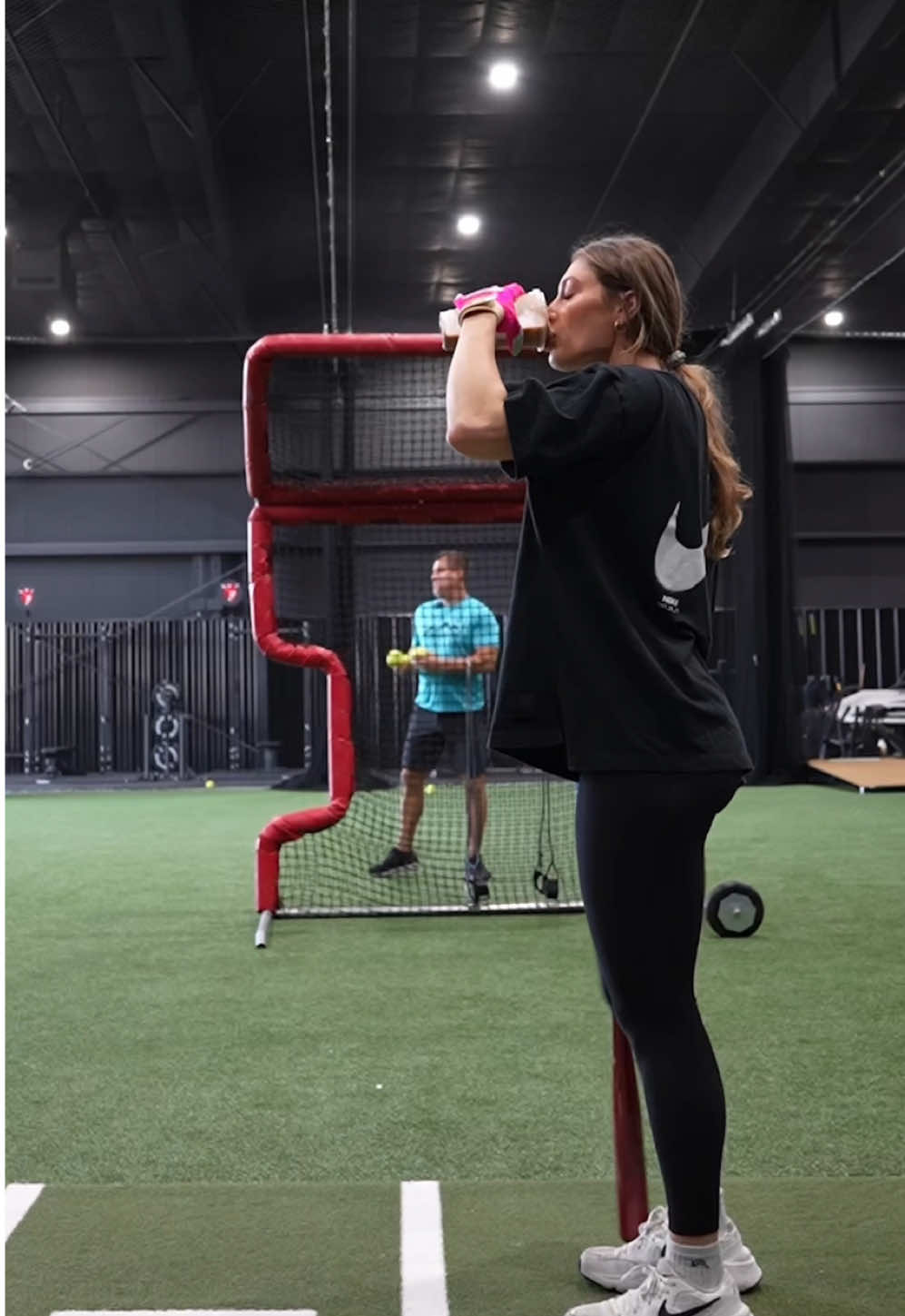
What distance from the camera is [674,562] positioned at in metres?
1.91

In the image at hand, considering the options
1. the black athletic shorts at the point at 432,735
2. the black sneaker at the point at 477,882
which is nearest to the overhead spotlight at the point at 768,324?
the black athletic shorts at the point at 432,735

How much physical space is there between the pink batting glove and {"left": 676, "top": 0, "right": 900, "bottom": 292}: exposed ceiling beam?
768cm

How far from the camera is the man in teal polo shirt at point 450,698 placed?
6.24 m

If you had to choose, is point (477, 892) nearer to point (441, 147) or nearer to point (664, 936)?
point (664, 936)

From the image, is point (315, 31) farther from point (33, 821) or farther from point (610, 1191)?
point (610, 1191)

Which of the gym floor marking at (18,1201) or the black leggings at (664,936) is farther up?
the black leggings at (664,936)

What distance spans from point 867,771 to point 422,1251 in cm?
1213

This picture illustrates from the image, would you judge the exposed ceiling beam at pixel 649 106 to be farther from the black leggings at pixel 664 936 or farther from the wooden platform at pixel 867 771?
the black leggings at pixel 664 936

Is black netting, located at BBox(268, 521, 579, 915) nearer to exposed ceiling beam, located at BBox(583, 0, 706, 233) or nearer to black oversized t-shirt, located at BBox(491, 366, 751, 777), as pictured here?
black oversized t-shirt, located at BBox(491, 366, 751, 777)

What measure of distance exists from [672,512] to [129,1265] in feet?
5.03

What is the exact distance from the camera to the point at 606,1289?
2.17 metres

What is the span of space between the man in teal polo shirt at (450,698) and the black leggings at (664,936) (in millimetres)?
4121

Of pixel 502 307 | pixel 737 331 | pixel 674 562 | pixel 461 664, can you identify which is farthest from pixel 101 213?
pixel 674 562

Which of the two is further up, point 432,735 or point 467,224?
point 467,224
